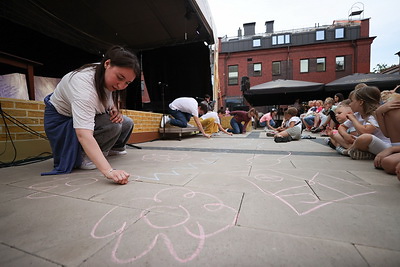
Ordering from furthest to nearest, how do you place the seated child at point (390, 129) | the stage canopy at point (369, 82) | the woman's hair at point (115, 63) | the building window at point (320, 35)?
the building window at point (320, 35) → the stage canopy at point (369, 82) → the seated child at point (390, 129) → the woman's hair at point (115, 63)

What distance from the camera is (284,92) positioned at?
21.9 ft

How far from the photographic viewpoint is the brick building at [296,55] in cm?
1420

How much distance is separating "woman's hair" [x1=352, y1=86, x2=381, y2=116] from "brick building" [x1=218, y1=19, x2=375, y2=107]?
12831mm

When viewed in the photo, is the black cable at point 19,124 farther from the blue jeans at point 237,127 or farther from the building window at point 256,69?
the building window at point 256,69

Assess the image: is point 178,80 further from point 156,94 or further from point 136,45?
point 136,45

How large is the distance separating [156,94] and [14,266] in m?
6.11

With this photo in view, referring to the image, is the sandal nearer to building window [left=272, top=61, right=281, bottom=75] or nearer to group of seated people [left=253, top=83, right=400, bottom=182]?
group of seated people [left=253, top=83, right=400, bottom=182]

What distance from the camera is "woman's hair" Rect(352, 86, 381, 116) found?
197 cm

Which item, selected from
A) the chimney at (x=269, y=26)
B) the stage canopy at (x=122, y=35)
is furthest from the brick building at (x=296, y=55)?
the stage canopy at (x=122, y=35)

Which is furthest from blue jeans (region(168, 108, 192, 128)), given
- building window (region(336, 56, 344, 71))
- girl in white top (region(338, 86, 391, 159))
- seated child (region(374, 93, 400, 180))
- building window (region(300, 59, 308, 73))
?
building window (region(336, 56, 344, 71))

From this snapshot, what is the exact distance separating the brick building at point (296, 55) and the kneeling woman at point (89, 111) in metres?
13.4

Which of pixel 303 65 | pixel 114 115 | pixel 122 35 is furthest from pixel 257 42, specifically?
pixel 114 115

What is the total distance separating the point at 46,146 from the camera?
225 cm

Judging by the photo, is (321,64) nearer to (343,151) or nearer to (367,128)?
(343,151)
